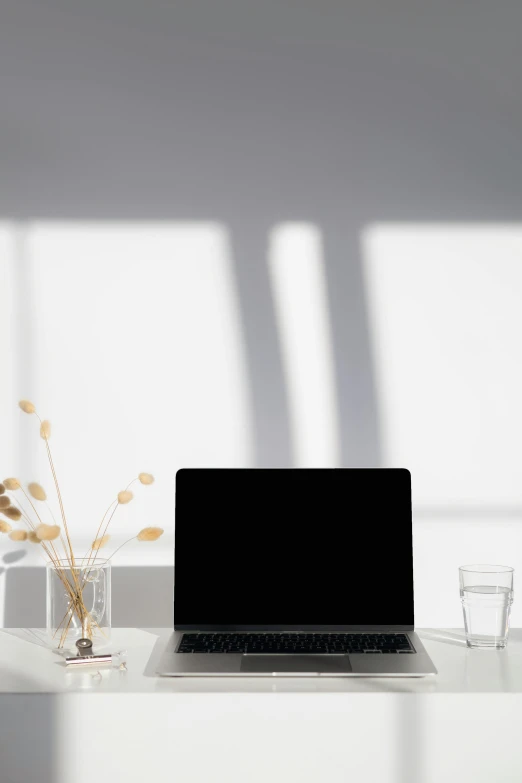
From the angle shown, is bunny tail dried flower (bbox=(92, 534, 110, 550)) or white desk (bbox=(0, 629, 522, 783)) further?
bunny tail dried flower (bbox=(92, 534, 110, 550))

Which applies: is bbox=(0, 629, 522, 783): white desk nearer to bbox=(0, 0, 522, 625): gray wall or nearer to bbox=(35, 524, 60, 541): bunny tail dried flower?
bbox=(35, 524, 60, 541): bunny tail dried flower

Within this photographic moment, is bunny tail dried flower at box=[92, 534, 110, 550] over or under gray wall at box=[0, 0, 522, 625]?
under

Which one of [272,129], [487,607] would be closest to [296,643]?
[487,607]

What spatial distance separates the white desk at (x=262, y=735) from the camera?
1.17 m

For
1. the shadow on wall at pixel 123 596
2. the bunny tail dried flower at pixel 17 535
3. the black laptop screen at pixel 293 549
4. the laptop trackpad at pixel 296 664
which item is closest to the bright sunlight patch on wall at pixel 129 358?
the shadow on wall at pixel 123 596

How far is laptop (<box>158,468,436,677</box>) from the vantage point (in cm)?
148

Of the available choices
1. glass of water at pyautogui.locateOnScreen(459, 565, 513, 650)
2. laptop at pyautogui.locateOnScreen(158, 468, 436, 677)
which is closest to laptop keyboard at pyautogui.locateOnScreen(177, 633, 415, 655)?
laptop at pyautogui.locateOnScreen(158, 468, 436, 677)

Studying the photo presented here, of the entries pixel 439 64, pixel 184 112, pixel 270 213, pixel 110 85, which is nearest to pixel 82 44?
pixel 110 85

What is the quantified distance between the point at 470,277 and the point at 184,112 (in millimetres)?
736

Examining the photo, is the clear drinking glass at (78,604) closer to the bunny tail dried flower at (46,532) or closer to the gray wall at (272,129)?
the bunny tail dried flower at (46,532)

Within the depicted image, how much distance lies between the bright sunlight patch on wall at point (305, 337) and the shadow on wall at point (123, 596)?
427mm

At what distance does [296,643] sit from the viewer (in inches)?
55.4

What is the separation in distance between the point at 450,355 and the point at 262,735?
3.12 ft

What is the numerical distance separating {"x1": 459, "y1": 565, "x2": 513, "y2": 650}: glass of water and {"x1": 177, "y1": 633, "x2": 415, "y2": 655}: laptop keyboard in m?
0.12
